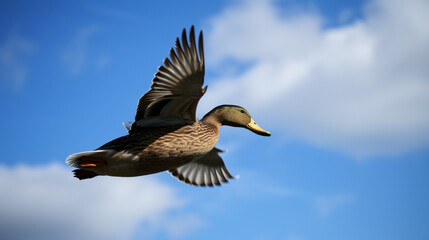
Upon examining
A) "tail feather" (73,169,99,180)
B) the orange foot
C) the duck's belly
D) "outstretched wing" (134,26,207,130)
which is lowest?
"tail feather" (73,169,99,180)

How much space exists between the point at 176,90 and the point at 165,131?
57cm

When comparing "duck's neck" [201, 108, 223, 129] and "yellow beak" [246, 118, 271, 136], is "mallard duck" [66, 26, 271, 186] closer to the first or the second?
"duck's neck" [201, 108, 223, 129]

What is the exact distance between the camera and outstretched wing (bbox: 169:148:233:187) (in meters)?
9.16

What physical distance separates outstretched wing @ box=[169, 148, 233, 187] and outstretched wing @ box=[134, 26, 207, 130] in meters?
2.43

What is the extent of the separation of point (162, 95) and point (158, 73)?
303 mm

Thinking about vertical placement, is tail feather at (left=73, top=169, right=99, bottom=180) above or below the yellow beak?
below

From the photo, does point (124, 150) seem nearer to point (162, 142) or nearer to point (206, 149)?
point (162, 142)

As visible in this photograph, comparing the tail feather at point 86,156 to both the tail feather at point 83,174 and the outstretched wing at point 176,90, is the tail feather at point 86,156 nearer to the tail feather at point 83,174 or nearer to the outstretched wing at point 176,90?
the tail feather at point 83,174

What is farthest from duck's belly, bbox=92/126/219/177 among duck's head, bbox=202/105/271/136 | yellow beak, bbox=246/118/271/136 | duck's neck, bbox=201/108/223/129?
yellow beak, bbox=246/118/271/136

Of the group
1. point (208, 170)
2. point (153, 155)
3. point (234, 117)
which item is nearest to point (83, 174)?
point (153, 155)

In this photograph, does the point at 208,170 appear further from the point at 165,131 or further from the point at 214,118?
the point at 165,131

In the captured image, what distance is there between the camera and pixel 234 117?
7688 millimetres

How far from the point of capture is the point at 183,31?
6094mm

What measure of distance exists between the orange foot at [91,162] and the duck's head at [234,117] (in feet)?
6.15
